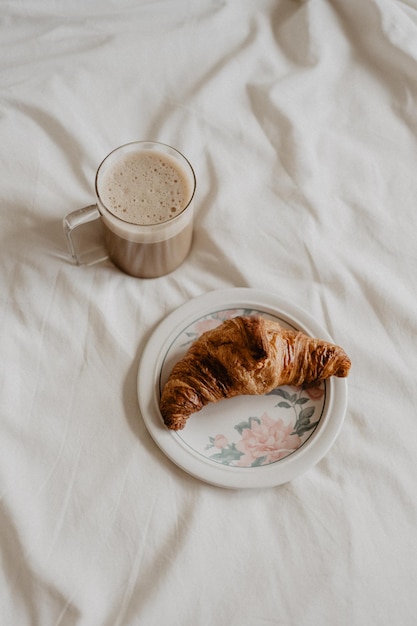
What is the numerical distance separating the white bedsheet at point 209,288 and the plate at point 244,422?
0.03 m

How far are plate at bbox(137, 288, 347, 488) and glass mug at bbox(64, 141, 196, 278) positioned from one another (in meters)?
0.12

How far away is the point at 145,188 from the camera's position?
3.58 ft

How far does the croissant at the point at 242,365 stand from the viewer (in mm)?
1009

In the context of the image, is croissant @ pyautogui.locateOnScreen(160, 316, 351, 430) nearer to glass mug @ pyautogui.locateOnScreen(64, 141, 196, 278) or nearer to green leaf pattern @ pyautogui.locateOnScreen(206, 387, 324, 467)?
green leaf pattern @ pyautogui.locateOnScreen(206, 387, 324, 467)

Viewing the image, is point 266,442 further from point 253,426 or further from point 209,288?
point 209,288

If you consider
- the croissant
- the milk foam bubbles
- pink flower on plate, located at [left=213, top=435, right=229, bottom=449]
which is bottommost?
pink flower on plate, located at [left=213, top=435, right=229, bottom=449]

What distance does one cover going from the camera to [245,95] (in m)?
1.31

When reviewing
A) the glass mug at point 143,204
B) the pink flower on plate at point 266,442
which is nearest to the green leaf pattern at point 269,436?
the pink flower on plate at point 266,442

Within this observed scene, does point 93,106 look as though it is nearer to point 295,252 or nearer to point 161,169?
point 161,169

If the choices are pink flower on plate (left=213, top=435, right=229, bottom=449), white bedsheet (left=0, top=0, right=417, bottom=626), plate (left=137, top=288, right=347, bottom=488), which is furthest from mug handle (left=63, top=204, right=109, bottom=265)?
pink flower on plate (left=213, top=435, right=229, bottom=449)

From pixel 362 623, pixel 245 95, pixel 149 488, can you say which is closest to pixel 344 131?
pixel 245 95

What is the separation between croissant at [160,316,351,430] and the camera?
1009mm

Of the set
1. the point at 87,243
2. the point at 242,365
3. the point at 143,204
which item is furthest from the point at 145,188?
the point at 242,365

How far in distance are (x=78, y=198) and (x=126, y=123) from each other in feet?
0.59
